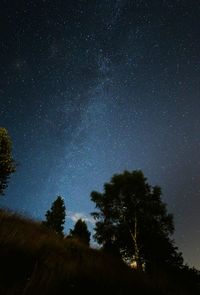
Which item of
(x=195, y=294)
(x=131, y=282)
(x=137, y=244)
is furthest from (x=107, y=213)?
(x=131, y=282)

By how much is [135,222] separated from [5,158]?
1383cm

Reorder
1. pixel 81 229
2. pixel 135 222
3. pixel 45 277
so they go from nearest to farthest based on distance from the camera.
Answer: pixel 45 277 < pixel 135 222 < pixel 81 229

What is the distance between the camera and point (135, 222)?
23.8 meters

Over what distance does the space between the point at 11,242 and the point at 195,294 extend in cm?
475

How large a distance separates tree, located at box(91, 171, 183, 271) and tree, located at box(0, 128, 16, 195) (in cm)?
917

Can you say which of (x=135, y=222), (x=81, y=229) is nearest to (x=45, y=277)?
(x=135, y=222)

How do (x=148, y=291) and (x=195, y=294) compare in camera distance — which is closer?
(x=148, y=291)

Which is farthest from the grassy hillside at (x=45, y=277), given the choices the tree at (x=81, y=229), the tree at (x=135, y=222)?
the tree at (x=81, y=229)

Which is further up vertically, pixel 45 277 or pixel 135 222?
pixel 135 222

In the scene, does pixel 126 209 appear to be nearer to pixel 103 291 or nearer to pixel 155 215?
pixel 155 215

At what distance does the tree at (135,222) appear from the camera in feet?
78.9

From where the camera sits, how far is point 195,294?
6.23 m

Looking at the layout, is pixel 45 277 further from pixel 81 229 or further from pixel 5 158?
pixel 81 229

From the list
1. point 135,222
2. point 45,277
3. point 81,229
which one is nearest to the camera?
point 45,277
